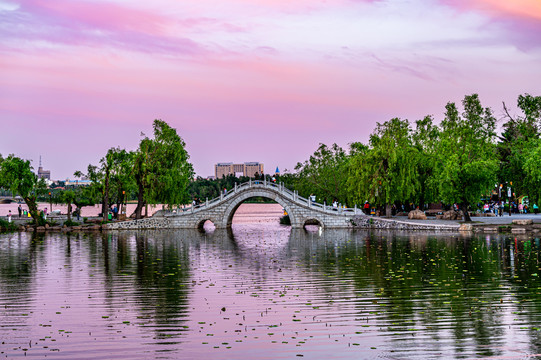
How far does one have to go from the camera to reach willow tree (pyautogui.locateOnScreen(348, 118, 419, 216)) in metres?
52.5

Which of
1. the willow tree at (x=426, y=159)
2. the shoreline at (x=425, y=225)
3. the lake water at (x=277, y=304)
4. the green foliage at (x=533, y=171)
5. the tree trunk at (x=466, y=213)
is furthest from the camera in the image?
the willow tree at (x=426, y=159)

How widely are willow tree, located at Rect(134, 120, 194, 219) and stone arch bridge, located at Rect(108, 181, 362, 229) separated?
158 centimetres

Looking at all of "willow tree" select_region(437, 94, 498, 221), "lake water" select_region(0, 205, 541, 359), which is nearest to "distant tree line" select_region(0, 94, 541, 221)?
"willow tree" select_region(437, 94, 498, 221)

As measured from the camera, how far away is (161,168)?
55.5 meters

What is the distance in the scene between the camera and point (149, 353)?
37.7ft

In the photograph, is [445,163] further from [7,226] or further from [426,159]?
[7,226]

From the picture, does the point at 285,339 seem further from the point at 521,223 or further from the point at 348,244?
the point at 521,223

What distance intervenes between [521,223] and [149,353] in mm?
35907

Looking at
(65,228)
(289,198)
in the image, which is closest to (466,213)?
(289,198)

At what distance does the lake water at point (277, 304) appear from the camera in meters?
11.8

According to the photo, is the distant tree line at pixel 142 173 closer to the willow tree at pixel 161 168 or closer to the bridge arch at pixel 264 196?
the willow tree at pixel 161 168

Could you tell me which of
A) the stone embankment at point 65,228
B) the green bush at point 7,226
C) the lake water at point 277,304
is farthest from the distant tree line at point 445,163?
the green bush at point 7,226

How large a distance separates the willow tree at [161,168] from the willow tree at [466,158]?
918 inches

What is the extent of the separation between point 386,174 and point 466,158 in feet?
25.0
